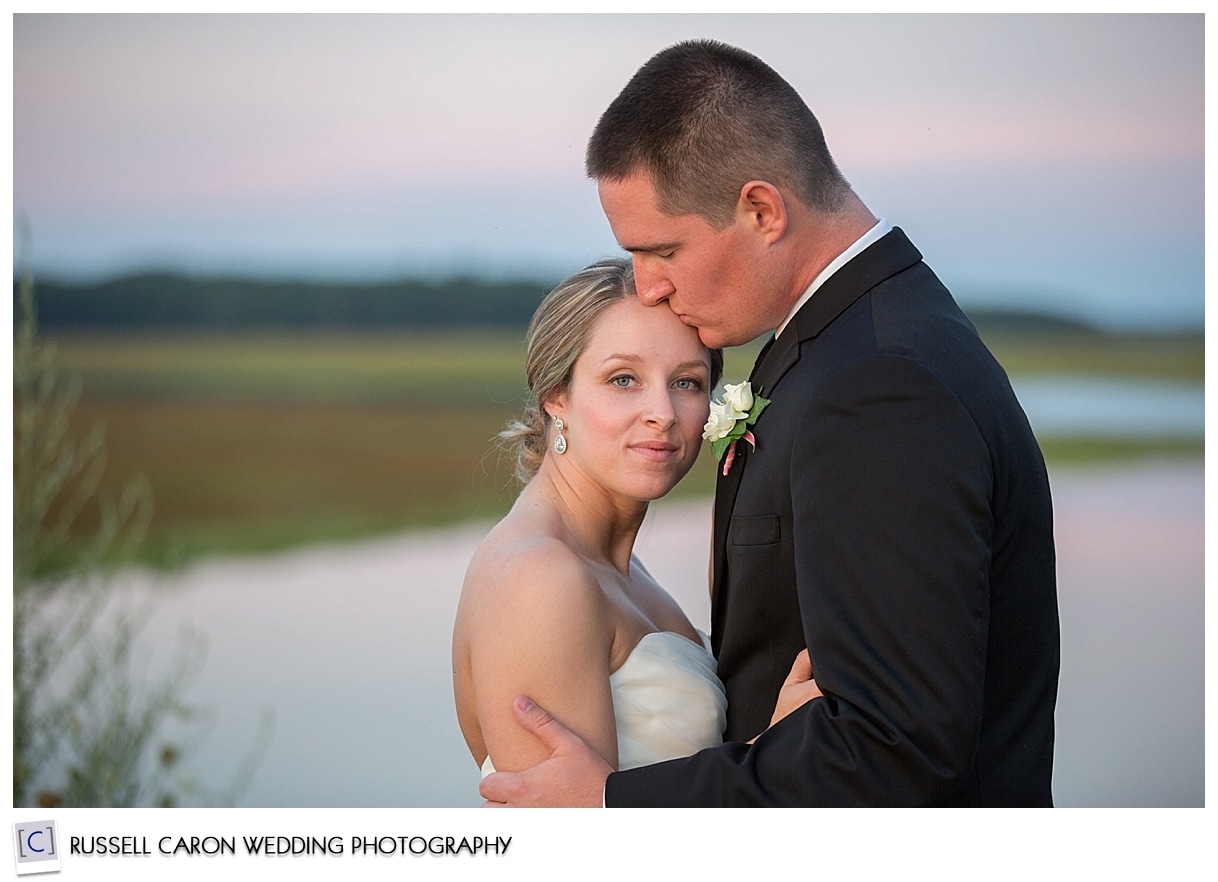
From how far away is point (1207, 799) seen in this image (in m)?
2.98

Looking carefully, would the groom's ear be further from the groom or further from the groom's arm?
the groom's arm

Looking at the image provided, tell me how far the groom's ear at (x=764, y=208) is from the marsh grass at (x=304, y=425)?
5.20 metres

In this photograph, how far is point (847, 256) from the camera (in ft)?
7.00

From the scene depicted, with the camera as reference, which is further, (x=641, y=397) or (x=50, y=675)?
(x=50, y=675)

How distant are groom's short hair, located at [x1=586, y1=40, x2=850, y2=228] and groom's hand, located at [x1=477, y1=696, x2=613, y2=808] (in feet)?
3.15

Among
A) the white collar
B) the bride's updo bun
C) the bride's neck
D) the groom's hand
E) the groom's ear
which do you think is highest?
the groom's ear

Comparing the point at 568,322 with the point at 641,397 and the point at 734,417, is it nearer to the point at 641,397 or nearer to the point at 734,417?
the point at 641,397

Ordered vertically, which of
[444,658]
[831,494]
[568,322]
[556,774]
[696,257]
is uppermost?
[696,257]

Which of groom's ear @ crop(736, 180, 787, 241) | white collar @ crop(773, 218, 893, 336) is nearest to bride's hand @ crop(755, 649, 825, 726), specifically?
white collar @ crop(773, 218, 893, 336)

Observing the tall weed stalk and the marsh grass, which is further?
the marsh grass
